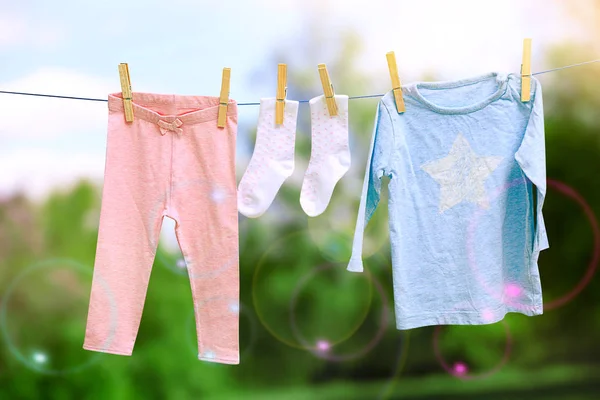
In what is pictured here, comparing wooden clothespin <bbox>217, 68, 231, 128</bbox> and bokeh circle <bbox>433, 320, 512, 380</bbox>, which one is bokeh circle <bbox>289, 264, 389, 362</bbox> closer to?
bokeh circle <bbox>433, 320, 512, 380</bbox>

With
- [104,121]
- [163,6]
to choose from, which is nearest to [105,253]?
[104,121]

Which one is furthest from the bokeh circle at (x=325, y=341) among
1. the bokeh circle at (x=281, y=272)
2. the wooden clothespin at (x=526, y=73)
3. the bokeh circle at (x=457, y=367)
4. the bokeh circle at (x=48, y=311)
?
the wooden clothespin at (x=526, y=73)

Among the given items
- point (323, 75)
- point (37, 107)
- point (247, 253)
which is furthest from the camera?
point (247, 253)

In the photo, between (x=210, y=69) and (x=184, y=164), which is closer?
(x=184, y=164)

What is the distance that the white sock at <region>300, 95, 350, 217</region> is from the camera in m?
1.85

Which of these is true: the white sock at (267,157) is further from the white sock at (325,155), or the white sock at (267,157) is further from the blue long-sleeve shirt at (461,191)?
the blue long-sleeve shirt at (461,191)

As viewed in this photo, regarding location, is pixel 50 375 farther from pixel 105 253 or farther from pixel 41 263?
pixel 105 253

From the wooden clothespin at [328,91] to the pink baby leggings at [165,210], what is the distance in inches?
10.9

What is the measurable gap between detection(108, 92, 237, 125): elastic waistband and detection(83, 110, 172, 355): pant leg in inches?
1.4

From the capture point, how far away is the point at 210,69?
9.06ft

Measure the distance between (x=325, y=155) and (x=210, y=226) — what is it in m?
0.41

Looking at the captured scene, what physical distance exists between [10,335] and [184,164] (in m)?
1.45

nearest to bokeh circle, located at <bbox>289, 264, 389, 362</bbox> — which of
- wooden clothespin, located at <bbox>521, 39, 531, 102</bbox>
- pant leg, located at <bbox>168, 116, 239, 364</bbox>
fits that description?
pant leg, located at <bbox>168, 116, 239, 364</bbox>

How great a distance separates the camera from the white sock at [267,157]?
6.11 feet
